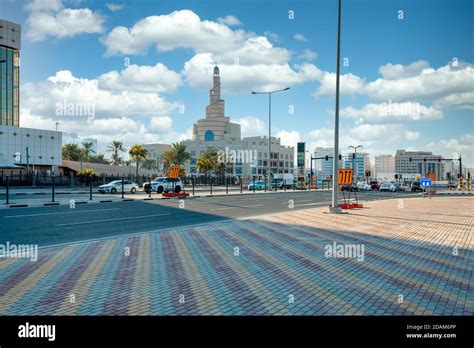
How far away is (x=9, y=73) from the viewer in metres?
90.4

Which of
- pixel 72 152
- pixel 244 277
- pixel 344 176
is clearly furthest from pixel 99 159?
pixel 244 277

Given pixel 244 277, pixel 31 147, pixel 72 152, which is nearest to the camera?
pixel 244 277

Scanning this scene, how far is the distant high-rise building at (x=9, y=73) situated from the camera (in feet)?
290

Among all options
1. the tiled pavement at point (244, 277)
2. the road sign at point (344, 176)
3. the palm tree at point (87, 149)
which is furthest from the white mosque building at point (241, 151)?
the tiled pavement at point (244, 277)

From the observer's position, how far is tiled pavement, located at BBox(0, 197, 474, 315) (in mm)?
5340

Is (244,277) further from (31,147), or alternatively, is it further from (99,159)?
(99,159)

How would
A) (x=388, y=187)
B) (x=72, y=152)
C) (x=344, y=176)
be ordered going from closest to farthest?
1. (x=344, y=176)
2. (x=388, y=187)
3. (x=72, y=152)

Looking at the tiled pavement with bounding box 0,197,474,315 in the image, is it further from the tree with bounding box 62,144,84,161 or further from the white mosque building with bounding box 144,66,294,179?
the white mosque building with bounding box 144,66,294,179

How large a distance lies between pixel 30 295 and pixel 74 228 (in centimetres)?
795

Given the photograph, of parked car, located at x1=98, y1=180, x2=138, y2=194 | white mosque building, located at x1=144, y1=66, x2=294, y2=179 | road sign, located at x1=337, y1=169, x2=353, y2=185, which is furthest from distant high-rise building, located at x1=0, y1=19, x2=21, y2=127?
road sign, located at x1=337, y1=169, x2=353, y2=185

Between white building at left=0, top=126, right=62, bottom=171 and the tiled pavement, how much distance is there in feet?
221

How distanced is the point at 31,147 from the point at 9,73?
2960 cm

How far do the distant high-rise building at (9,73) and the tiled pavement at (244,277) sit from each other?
93.9m
